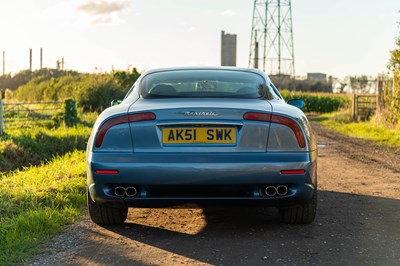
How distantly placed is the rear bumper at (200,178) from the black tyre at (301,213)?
16.5 inches

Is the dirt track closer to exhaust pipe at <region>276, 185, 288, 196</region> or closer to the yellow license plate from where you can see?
exhaust pipe at <region>276, 185, 288, 196</region>

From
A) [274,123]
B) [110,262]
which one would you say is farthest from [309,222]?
[110,262]

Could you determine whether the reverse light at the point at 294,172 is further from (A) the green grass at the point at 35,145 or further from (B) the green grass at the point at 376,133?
(B) the green grass at the point at 376,133

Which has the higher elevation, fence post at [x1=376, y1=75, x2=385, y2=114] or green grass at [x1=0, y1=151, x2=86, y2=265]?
fence post at [x1=376, y1=75, x2=385, y2=114]

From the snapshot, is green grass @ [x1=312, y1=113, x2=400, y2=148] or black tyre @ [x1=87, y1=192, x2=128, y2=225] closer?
black tyre @ [x1=87, y1=192, x2=128, y2=225]

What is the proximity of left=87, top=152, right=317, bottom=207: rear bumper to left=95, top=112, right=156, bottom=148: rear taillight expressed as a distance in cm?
14

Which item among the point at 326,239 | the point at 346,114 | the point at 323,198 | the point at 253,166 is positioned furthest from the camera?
the point at 346,114

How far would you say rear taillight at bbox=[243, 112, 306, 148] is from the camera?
4516 millimetres

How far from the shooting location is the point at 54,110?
24.8 meters

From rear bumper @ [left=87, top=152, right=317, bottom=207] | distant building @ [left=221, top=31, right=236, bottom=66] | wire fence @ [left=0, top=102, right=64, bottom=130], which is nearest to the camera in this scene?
rear bumper @ [left=87, top=152, right=317, bottom=207]

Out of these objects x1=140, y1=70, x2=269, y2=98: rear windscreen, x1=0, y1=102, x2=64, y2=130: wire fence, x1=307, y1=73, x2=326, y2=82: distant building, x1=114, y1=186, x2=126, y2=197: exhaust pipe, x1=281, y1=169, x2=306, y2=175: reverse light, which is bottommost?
x1=0, y1=102, x2=64, y2=130: wire fence

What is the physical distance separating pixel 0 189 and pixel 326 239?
165 inches

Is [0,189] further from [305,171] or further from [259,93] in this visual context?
[305,171]

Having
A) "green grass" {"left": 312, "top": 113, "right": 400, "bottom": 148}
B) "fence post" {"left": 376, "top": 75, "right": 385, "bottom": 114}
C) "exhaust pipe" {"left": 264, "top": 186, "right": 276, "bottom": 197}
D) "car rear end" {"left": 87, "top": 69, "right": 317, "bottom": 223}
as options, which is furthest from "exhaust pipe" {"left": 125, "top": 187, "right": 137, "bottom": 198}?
"fence post" {"left": 376, "top": 75, "right": 385, "bottom": 114}
